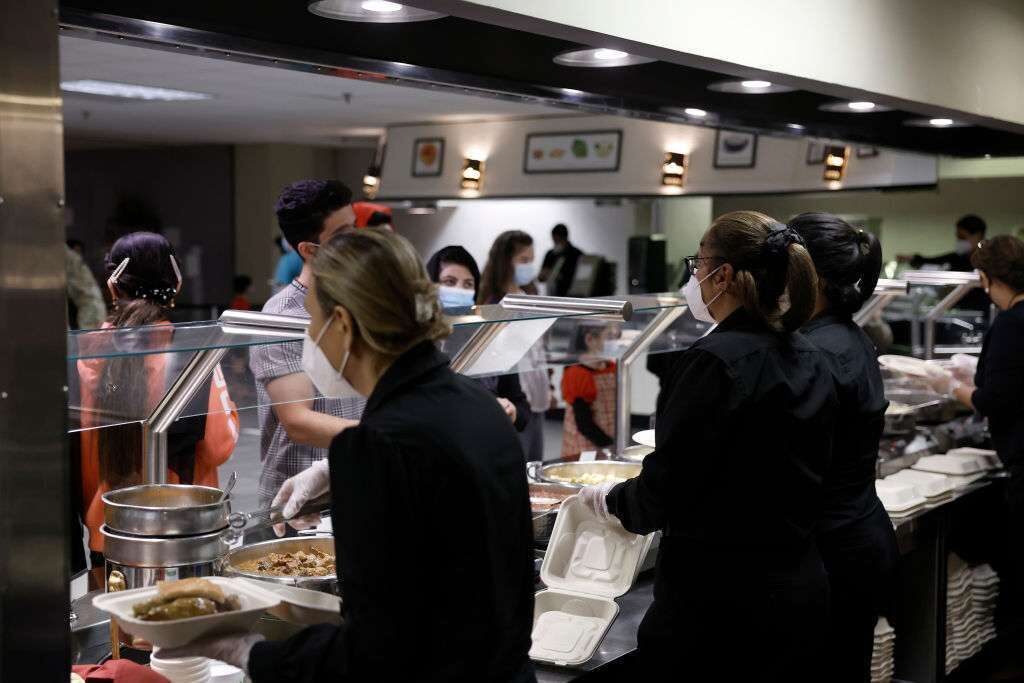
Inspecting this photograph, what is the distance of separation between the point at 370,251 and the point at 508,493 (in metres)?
0.38

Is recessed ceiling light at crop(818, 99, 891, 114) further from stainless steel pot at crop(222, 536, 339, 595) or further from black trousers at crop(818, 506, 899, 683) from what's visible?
stainless steel pot at crop(222, 536, 339, 595)

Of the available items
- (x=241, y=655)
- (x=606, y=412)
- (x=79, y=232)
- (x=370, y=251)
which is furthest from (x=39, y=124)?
(x=79, y=232)

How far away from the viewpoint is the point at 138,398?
2.04m

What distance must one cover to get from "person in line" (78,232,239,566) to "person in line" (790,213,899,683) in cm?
147

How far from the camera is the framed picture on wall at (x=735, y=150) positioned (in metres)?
9.98

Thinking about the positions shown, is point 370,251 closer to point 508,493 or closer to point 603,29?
point 508,493

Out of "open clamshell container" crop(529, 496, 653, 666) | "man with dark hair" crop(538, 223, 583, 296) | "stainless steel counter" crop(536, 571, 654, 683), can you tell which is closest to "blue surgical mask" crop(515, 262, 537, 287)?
"stainless steel counter" crop(536, 571, 654, 683)

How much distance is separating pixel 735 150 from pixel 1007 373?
20.7 ft

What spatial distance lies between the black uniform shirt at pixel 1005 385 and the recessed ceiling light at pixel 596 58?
5.62ft

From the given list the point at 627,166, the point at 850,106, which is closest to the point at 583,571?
the point at 850,106

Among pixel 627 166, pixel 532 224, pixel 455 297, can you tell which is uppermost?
pixel 627 166

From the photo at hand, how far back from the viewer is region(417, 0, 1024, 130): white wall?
8.57ft

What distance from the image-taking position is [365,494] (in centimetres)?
146

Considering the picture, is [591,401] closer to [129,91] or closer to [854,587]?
[854,587]
